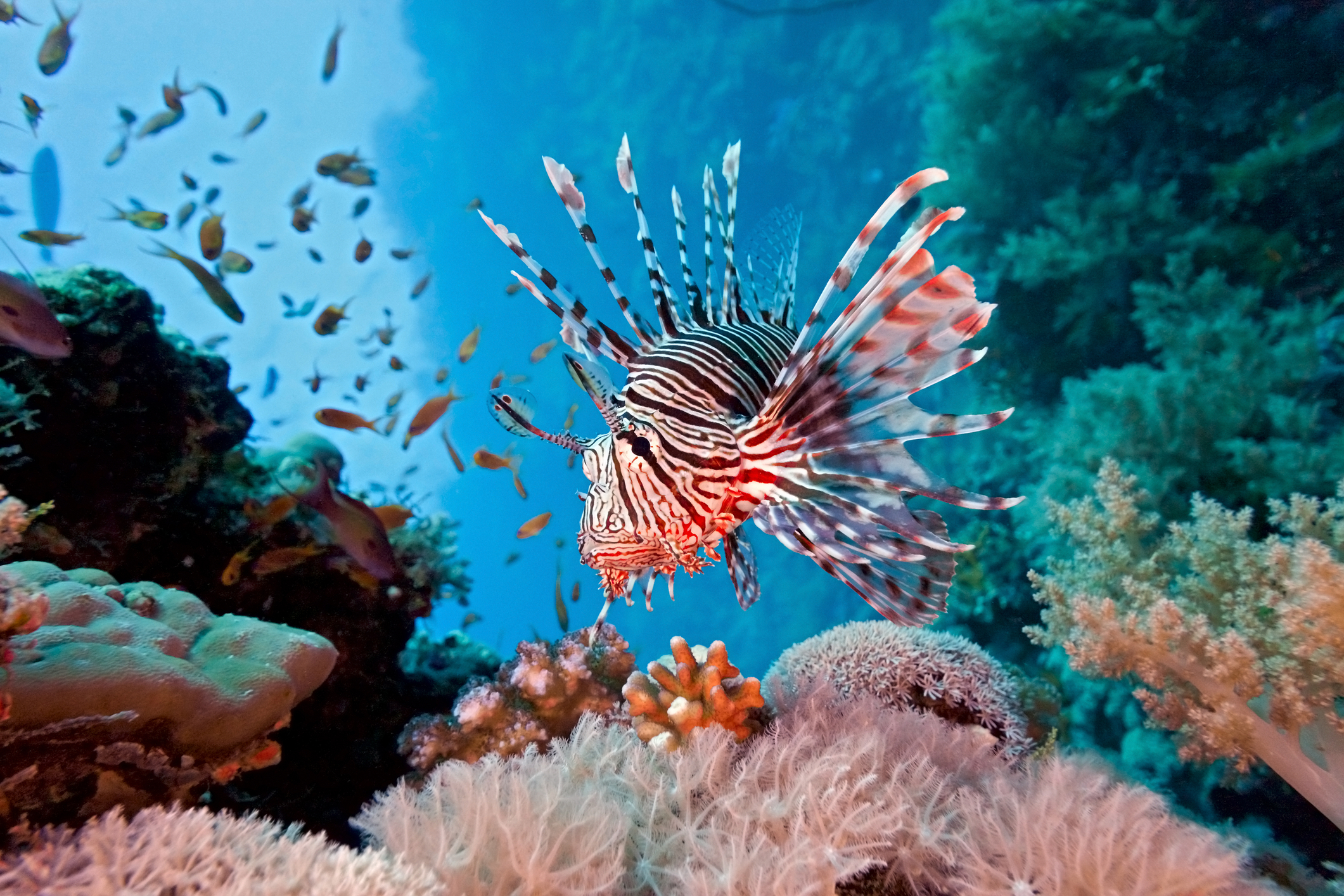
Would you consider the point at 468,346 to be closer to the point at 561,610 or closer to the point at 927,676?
the point at 561,610

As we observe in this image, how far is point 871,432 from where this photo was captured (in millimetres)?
2066

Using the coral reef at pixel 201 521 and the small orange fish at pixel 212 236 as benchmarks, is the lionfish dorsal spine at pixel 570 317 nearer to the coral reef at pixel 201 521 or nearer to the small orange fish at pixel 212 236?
the coral reef at pixel 201 521

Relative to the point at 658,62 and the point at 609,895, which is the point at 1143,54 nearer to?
the point at 609,895

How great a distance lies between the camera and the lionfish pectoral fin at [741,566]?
2412mm

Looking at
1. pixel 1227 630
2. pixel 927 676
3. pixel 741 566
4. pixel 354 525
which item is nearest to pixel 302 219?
pixel 354 525

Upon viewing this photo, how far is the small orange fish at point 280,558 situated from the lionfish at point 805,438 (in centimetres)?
263

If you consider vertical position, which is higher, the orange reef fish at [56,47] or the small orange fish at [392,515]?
the orange reef fish at [56,47]

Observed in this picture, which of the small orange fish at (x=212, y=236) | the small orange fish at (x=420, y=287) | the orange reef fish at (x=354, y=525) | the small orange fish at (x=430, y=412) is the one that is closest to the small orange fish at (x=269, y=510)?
the orange reef fish at (x=354, y=525)

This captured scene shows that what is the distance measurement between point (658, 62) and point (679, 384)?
3422cm

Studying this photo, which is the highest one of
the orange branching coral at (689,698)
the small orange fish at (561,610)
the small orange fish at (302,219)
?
the small orange fish at (302,219)

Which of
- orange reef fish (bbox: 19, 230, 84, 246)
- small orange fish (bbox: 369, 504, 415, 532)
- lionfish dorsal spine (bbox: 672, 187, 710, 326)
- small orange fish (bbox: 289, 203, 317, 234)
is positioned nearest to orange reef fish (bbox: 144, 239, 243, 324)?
orange reef fish (bbox: 19, 230, 84, 246)

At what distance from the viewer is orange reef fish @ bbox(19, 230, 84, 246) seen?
14.9 ft

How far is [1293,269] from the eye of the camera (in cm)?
720

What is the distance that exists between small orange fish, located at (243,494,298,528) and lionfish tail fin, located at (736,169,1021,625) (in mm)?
3263
